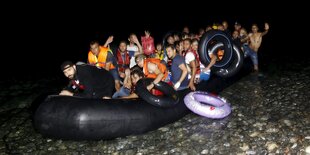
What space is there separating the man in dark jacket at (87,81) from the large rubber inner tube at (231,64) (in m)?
3.22

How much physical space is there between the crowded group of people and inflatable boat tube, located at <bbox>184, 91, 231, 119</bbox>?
495mm

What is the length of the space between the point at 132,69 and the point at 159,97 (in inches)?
64.5

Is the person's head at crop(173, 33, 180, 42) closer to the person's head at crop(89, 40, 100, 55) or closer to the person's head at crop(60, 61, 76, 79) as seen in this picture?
the person's head at crop(89, 40, 100, 55)

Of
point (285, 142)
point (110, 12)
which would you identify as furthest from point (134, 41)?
point (110, 12)

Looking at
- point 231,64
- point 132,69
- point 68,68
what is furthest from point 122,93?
point 231,64

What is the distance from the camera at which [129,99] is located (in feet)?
20.6

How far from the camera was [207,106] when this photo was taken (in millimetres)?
6535

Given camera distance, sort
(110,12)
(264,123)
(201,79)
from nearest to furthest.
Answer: (264,123), (201,79), (110,12)

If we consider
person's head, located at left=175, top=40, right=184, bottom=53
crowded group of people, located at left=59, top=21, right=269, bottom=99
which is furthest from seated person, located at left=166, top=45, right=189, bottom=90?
person's head, located at left=175, top=40, right=184, bottom=53

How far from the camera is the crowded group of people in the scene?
6.29 m

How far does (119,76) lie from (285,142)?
15.0 ft

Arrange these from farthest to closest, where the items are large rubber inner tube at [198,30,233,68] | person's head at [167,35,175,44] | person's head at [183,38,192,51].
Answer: person's head at [167,35,175,44] < large rubber inner tube at [198,30,233,68] < person's head at [183,38,192,51]

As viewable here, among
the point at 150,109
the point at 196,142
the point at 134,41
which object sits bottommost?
the point at 196,142

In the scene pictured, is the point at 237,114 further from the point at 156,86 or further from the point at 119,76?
the point at 119,76
